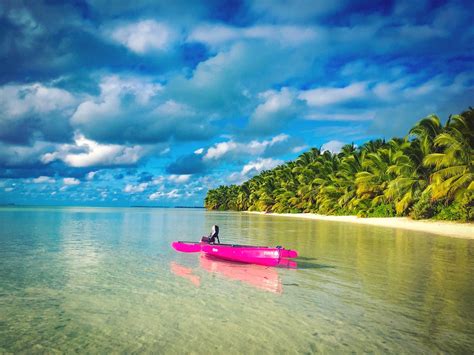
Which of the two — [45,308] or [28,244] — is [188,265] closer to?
[45,308]

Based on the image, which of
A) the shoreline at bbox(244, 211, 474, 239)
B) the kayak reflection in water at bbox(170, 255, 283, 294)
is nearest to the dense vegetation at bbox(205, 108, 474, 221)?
the shoreline at bbox(244, 211, 474, 239)

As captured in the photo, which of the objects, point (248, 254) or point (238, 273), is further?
point (248, 254)

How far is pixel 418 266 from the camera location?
477 inches

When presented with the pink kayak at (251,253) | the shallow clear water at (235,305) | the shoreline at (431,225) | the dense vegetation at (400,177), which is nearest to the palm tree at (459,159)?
the dense vegetation at (400,177)

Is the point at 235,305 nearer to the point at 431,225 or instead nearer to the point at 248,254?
the point at 248,254

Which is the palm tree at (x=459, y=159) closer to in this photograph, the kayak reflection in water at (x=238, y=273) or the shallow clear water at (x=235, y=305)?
the shallow clear water at (x=235, y=305)

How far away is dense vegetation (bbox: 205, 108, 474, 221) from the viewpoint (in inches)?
922

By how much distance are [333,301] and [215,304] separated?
2.68 m

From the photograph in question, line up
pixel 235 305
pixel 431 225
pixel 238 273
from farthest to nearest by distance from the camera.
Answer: pixel 431 225
pixel 238 273
pixel 235 305

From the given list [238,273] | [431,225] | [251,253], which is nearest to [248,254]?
[251,253]

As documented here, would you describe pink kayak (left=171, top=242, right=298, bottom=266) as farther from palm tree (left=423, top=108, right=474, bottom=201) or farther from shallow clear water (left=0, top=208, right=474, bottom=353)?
palm tree (left=423, top=108, right=474, bottom=201)

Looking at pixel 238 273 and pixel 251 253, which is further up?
pixel 251 253

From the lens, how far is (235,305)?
7.68 metres

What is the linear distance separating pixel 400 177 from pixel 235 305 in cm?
2841
